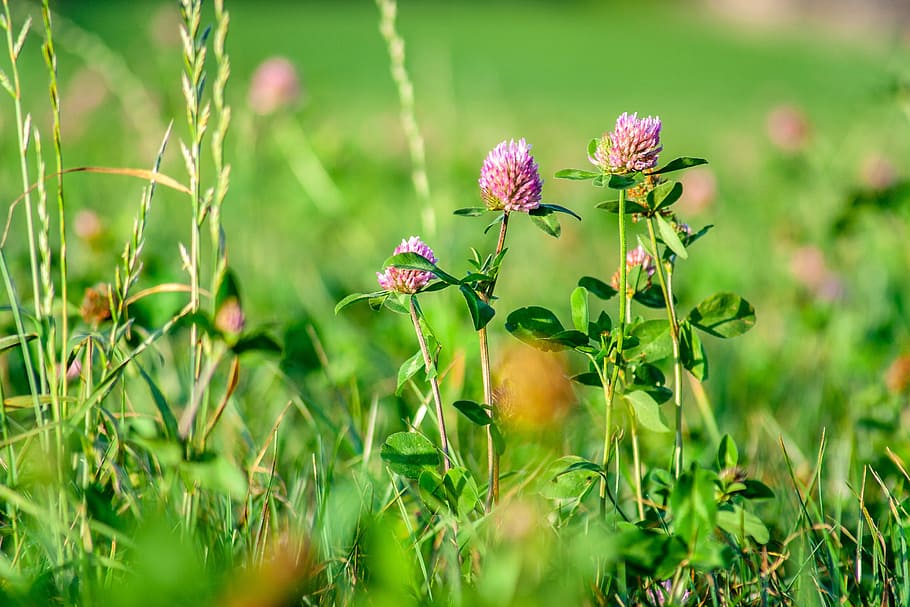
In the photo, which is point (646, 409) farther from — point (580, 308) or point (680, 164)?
point (680, 164)

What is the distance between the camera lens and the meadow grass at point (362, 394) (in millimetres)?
801

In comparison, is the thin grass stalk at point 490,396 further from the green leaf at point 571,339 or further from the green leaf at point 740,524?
the green leaf at point 740,524

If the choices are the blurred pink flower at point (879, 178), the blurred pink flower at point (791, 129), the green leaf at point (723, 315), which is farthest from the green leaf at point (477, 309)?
the blurred pink flower at point (791, 129)

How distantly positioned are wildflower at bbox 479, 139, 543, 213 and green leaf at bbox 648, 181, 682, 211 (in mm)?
116

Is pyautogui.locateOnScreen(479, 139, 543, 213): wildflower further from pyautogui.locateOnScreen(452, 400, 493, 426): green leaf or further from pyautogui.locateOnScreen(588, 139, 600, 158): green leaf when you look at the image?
pyautogui.locateOnScreen(452, 400, 493, 426): green leaf

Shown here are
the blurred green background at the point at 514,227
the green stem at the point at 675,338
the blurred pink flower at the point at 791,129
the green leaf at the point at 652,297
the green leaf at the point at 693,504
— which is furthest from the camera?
the blurred pink flower at the point at 791,129

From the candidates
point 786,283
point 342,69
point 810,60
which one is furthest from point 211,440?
point 810,60

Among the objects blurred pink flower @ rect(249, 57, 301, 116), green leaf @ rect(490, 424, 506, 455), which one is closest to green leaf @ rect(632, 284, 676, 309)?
green leaf @ rect(490, 424, 506, 455)

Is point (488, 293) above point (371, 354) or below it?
above

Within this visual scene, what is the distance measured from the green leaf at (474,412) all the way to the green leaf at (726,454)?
272 mm

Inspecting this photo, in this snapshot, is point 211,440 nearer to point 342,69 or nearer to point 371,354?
point 371,354

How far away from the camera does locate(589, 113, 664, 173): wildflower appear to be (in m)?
0.81

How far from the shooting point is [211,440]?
1.26 m

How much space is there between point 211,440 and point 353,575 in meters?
0.49
